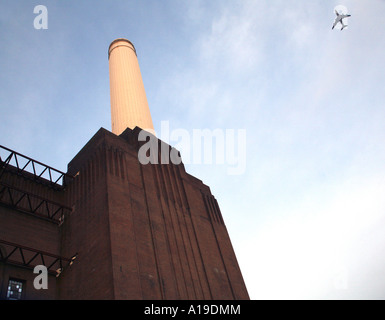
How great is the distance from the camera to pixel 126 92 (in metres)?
38.1

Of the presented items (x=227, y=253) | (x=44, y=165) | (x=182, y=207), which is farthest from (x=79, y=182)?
(x=227, y=253)

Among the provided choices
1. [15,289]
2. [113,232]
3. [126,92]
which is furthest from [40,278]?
[126,92]

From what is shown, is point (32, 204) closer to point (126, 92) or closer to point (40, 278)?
point (40, 278)

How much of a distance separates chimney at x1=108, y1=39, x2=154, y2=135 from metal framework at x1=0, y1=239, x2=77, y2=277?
15.4m

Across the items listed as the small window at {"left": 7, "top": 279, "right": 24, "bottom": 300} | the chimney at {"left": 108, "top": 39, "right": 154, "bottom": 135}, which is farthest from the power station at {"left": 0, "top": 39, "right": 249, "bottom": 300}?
the chimney at {"left": 108, "top": 39, "right": 154, "bottom": 135}

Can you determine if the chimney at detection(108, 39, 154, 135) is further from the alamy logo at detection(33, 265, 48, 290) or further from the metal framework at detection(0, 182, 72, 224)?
the alamy logo at detection(33, 265, 48, 290)

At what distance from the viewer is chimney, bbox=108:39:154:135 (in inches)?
1366

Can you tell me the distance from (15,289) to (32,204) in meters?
5.89

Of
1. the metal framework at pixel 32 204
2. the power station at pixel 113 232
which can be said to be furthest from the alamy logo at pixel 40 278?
the metal framework at pixel 32 204

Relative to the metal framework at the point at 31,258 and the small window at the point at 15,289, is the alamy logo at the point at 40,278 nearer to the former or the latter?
the metal framework at the point at 31,258

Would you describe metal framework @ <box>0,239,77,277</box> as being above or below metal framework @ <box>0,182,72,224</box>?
below

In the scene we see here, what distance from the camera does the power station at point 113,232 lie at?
1848 cm

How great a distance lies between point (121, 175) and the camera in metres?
23.3
